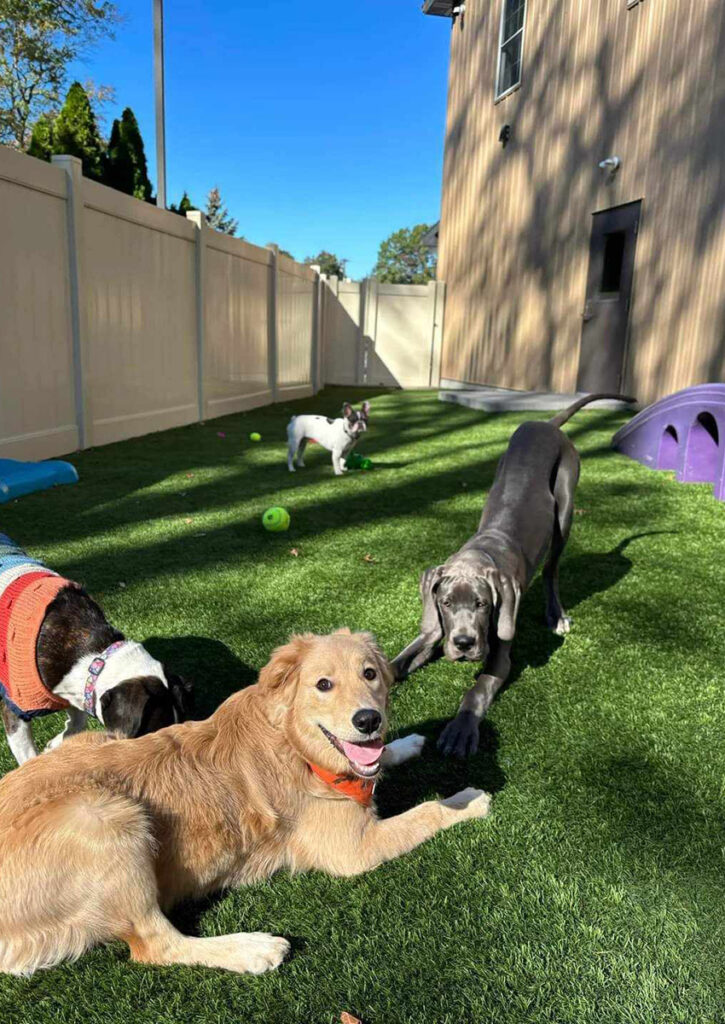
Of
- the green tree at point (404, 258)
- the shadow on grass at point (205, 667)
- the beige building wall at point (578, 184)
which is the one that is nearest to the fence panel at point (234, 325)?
the beige building wall at point (578, 184)

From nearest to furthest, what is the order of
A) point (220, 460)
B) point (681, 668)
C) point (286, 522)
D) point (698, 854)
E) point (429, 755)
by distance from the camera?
point (698, 854), point (429, 755), point (681, 668), point (286, 522), point (220, 460)

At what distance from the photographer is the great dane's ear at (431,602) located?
3.32 m

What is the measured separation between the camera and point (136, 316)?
10961 millimetres

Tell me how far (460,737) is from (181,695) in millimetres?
1228

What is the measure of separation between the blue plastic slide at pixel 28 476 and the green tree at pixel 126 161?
13.1m

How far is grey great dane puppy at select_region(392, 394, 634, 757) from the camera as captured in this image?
A: 3174mm

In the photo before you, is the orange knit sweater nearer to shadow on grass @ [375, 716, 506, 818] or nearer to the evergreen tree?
shadow on grass @ [375, 716, 506, 818]

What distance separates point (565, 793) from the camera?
2.64 m

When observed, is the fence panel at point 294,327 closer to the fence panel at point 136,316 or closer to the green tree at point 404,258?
the fence panel at point 136,316

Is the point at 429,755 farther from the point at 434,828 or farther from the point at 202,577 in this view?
the point at 202,577

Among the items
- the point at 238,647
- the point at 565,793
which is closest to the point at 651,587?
the point at 565,793

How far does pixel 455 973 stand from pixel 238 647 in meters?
2.26

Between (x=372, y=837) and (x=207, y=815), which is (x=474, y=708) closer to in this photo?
(x=372, y=837)

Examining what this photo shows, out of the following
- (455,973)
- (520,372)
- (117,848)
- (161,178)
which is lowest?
(455,973)
